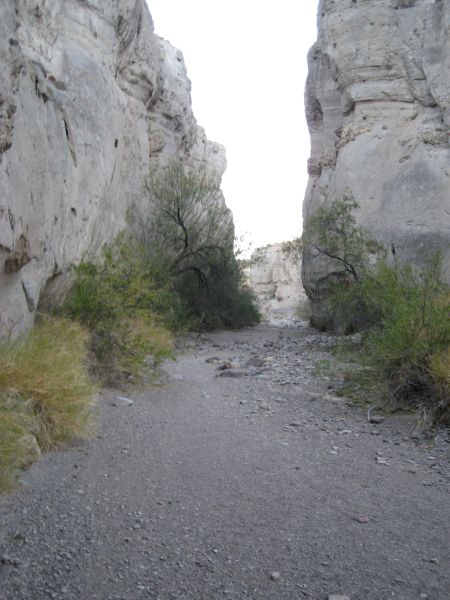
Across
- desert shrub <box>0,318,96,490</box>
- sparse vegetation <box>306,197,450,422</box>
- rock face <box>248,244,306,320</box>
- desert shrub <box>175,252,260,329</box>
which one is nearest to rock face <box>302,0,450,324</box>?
desert shrub <box>175,252,260,329</box>

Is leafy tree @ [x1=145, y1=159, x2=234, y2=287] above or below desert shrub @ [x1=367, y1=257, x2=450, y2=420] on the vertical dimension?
above

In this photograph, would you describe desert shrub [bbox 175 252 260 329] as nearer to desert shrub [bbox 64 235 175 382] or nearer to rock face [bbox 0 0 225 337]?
rock face [bbox 0 0 225 337]

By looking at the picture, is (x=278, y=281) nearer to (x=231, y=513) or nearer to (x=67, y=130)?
(x=67, y=130)

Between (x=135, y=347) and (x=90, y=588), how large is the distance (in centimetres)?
481

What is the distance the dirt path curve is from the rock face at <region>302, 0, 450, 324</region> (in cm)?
970

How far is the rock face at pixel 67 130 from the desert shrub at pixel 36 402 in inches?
27.3

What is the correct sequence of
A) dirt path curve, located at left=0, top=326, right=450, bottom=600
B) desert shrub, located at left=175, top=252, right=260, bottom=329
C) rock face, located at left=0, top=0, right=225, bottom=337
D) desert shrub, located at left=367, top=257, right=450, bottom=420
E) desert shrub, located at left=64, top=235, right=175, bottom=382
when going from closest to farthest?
1. dirt path curve, located at left=0, top=326, right=450, bottom=600
2. rock face, located at left=0, top=0, right=225, bottom=337
3. desert shrub, located at left=367, top=257, right=450, bottom=420
4. desert shrub, located at left=64, top=235, right=175, bottom=382
5. desert shrub, located at left=175, top=252, right=260, bottom=329

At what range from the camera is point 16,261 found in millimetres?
5012

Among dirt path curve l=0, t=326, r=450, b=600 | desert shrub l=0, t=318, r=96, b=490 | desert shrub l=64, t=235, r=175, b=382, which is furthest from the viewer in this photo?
desert shrub l=64, t=235, r=175, b=382

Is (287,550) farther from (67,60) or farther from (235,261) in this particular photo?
(235,261)

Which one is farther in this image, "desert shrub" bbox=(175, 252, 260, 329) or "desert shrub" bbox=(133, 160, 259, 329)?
"desert shrub" bbox=(175, 252, 260, 329)

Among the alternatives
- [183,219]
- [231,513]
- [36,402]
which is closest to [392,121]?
[183,219]

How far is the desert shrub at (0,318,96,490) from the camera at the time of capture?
3398 mm

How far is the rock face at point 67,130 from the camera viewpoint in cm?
497
